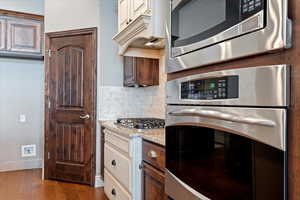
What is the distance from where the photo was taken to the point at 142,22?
1.97 m

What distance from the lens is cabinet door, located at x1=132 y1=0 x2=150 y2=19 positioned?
1.97 meters

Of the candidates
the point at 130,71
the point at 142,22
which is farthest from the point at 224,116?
the point at 130,71

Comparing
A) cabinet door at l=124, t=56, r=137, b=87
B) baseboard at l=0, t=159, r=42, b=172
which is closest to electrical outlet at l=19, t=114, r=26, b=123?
baseboard at l=0, t=159, r=42, b=172

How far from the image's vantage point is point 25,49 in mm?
3568

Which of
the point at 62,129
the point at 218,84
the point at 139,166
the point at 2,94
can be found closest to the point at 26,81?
the point at 2,94

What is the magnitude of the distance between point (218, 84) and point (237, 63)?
10 cm

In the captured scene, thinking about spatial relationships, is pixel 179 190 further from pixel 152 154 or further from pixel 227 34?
pixel 227 34

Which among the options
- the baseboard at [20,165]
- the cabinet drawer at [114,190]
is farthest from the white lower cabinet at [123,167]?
the baseboard at [20,165]

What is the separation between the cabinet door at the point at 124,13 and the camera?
7.80 feet

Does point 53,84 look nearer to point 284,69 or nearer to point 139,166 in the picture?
point 139,166

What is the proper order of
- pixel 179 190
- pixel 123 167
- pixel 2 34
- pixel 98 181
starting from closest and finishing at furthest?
pixel 179 190
pixel 123 167
pixel 98 181
pixel 2 34

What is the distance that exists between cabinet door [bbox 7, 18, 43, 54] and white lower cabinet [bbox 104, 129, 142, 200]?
6.36ft

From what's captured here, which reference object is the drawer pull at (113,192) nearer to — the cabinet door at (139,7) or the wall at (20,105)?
the cabinet door at (139,7)

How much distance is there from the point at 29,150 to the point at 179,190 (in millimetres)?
3507
